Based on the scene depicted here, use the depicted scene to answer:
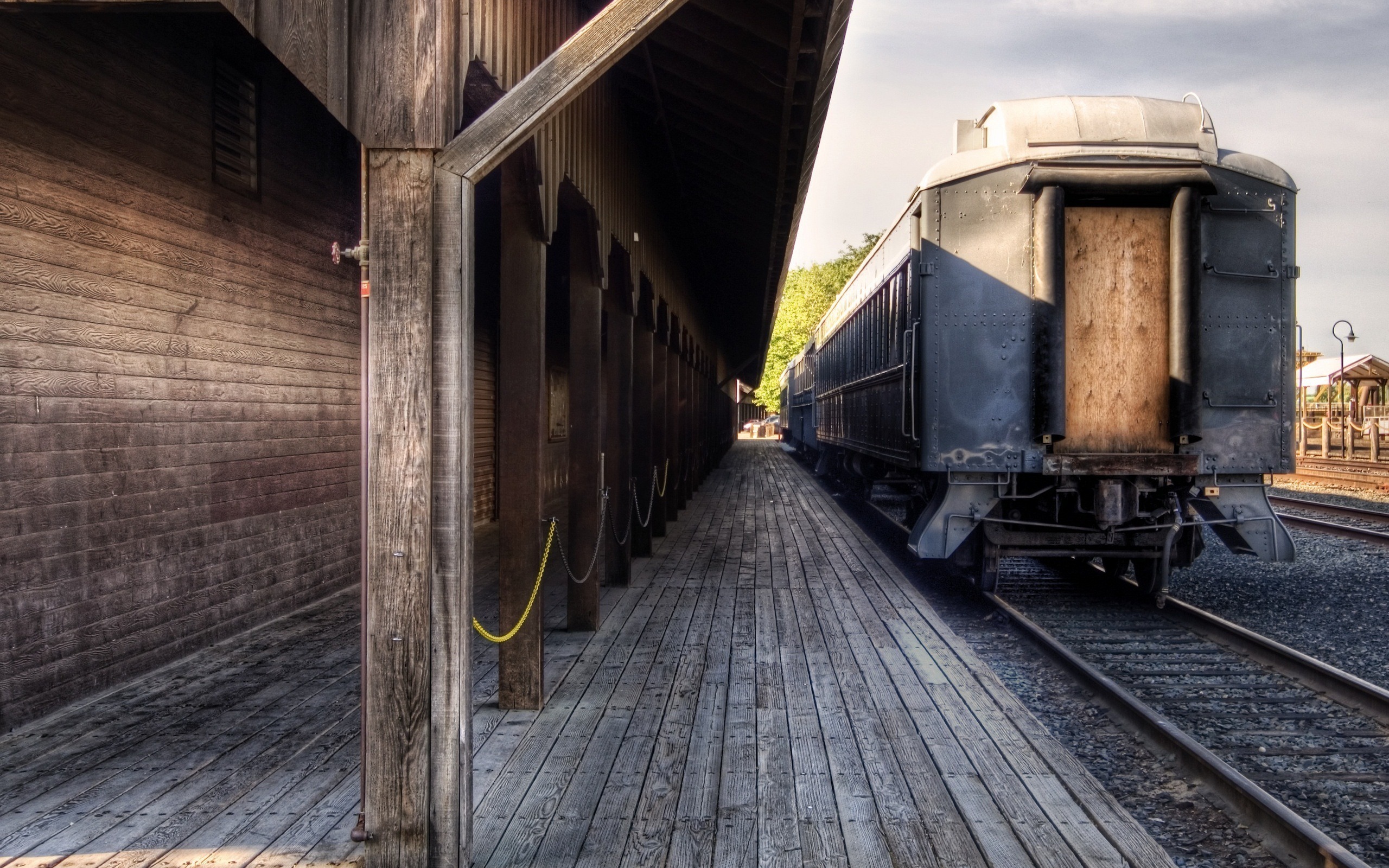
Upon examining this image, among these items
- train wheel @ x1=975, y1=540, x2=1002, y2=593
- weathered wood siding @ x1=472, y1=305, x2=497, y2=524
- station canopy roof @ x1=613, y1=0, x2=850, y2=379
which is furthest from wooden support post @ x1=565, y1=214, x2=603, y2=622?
weathered wood siding @ x1=472, y1=305, x2=497, y2=524

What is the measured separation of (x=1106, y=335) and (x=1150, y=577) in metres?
1.98

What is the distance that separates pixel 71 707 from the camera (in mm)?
4512

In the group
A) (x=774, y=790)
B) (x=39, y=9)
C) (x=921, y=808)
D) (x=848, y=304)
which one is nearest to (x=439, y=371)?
(x=39, y=9)

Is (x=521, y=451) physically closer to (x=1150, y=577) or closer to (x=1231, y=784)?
(x=1231, y=784)

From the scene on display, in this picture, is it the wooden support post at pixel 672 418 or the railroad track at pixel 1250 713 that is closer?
the railroad track at pixel 1250 713

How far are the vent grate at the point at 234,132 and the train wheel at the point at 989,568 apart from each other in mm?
5649

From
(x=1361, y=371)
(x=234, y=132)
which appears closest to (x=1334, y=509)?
(x=234, y=132)

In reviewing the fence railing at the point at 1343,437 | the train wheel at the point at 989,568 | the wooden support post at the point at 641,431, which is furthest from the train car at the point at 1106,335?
the fence railing at the point at 1343,437

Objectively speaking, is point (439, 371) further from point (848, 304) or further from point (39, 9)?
point (848, 304)

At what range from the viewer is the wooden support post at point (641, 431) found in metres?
9.58

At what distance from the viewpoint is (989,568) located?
→ 725 cm

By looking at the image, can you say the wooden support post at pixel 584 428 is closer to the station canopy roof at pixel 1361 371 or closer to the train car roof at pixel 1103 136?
the train car roof at pixel 1103 136

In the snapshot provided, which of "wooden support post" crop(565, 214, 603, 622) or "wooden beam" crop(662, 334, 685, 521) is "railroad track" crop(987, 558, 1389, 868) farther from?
"wooden beam" crop(662, 334, 685, 521)

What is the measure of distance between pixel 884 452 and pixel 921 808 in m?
5.76
